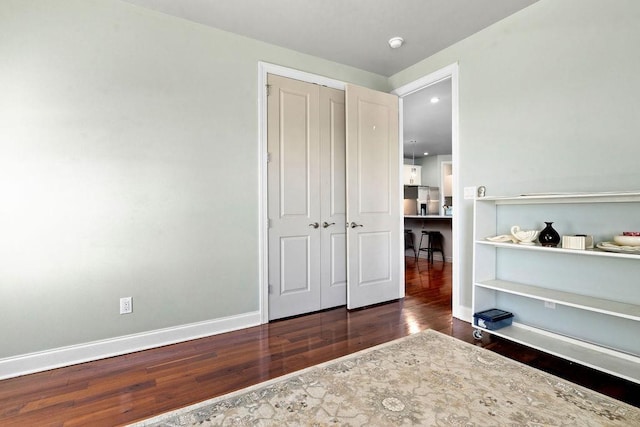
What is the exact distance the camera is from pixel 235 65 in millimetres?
2922

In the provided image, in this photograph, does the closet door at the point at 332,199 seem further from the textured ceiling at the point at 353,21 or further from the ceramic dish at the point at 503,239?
the ceramic dish at the point at 503,239

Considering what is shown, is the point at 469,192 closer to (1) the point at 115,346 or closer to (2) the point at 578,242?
(2) the point at 578,242

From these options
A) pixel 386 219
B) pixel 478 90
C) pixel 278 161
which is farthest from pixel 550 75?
pixel 278 161

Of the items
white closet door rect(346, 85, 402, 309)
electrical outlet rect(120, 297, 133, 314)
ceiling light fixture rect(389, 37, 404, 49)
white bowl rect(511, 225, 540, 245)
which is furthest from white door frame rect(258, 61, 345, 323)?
white bowl rect(511, 225, 540, 245)

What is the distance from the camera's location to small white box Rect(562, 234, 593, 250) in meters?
2.07

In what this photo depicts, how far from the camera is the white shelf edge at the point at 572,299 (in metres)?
1.90

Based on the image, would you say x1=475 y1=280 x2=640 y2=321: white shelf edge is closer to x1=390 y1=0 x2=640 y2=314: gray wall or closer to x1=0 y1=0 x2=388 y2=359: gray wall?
x1=390 y1=0 x2=640 y2=314: gray wall

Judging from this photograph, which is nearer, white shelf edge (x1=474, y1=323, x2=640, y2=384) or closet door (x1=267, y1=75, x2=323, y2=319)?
white shelf edge (x1=474, y1=323, x2=640, y2=384)

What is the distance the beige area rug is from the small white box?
86 centimetres

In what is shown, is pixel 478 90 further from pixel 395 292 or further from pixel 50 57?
pixel 50 57

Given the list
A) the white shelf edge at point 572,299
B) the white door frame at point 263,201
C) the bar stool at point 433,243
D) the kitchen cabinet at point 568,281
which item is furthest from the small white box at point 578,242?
the bar stool at point 433,243

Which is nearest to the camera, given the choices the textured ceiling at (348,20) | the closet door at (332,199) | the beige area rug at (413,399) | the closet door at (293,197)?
the beige area rug at (413,399)

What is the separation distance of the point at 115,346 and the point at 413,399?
220 cm

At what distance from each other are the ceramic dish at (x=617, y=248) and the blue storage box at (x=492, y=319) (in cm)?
89
